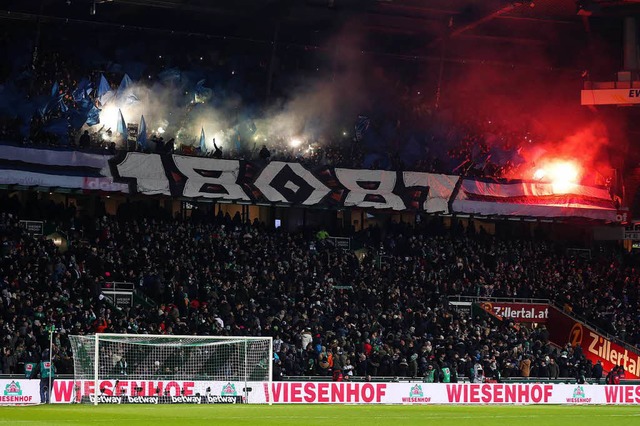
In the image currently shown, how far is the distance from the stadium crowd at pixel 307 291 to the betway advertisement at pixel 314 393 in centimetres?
141

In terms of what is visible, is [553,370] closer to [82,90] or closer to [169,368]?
[169,368]

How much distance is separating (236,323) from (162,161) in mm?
9028

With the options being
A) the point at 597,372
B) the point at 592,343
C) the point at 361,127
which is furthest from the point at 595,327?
the point at 361,127

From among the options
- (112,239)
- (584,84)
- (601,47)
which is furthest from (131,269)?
(601,47)

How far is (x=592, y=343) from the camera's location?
44.5 m

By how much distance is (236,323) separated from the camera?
1437 inches

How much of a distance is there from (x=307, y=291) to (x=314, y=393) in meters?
9.08

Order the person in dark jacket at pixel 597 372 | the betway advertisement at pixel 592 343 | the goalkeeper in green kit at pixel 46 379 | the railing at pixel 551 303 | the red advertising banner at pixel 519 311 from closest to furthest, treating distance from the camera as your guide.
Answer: the goalkeeper in green kit at pixel 46 379
the person in dark jacket at pixel 597 372
the betway advertisement at pixel 592 343
the railing at pixel 551 303
the red advertising banner at pixel 519 311

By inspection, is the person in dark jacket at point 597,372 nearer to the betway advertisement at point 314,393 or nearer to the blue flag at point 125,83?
the betway advertisement at point 314,393

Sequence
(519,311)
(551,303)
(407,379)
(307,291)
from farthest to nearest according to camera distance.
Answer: (551,303) → (519,311) → (307,291) → (407,379)

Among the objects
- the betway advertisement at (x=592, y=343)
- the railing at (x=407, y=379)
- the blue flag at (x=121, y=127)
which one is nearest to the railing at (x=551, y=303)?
the betway advertisement at (x=592, y=343)

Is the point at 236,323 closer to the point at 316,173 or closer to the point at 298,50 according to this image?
the point at 316,173

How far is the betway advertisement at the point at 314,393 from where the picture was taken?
28.9 metres

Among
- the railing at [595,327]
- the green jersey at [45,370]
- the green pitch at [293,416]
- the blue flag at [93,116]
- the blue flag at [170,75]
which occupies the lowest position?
the green pitch at [293,416]
